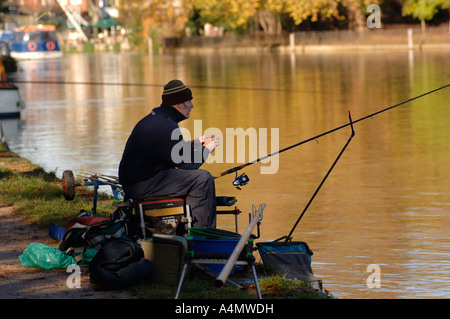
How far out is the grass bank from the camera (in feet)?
21.2

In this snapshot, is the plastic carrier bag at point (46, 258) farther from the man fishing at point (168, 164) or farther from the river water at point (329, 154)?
the river water at point (329, 154)

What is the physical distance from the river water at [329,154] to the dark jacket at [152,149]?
63.6 inches

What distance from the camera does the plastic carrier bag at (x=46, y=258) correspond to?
23.9 ft

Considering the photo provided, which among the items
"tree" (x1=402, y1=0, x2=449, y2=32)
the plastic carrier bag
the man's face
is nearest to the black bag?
the plastic carrier bag

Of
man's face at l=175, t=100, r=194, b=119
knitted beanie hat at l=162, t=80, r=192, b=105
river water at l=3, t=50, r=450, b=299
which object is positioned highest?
knitted beanie hat at l=162, t=80, r=192, b=105

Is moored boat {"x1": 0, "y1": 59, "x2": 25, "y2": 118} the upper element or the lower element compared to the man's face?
lower

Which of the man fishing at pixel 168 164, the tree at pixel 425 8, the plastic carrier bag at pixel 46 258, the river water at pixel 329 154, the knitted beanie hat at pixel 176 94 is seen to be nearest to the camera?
the plastic carrier bag at pixel 46 258

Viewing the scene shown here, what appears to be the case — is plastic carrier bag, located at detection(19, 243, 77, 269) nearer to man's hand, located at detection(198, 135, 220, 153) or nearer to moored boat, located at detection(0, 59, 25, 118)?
man's hand, located at detection(198, 135, 220, 153)

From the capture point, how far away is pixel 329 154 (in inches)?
624

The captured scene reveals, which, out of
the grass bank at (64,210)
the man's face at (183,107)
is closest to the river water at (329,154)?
the grass bank at (64,210)

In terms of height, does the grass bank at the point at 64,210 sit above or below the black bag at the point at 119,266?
below

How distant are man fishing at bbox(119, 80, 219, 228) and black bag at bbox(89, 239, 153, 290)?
79cm
